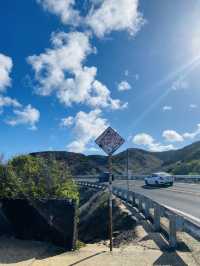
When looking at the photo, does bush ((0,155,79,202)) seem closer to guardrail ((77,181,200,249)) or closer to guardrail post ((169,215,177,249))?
guardrail ((77,181,200,249))

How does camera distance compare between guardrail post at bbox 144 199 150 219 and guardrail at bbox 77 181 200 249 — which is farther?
guardrail post at bbox 144 199 150 219

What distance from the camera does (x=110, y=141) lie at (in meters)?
10.6

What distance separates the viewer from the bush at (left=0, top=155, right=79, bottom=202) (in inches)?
459

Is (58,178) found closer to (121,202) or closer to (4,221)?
(4,221)

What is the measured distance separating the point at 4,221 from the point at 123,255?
3.57 m

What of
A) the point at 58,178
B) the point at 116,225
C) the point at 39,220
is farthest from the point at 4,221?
the point at 116,225

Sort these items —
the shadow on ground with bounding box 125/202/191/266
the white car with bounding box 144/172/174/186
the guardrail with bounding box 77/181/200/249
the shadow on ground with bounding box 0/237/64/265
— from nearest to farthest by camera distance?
the shadow on ground with bounding box 125/202/191/266 < the shadow on ground with bounding box 0/237/64/265 < the guardrail with bounding box 77/181/200/249 < the white car with bounding box 144/172/174/186

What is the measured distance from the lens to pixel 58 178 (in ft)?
41.4

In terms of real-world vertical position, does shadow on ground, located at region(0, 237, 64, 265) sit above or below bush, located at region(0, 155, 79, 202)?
below

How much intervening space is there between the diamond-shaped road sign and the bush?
79.4 inches

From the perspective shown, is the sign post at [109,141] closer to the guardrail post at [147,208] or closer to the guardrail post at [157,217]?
the guardrail post at [157,217]

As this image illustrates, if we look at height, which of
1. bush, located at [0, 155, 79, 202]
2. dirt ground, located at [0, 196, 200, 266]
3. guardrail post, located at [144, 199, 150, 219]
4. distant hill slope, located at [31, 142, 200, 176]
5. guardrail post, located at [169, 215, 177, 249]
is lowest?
dirt ground, located at [0, 196, 200, 266]

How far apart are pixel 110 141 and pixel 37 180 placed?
2994 mm

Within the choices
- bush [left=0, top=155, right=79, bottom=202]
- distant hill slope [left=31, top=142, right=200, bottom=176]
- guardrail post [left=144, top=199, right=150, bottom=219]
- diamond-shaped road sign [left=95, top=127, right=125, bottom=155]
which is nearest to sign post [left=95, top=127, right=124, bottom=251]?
diamond-shaped road sign [left=95, top=127, right=125, bottom=155]
